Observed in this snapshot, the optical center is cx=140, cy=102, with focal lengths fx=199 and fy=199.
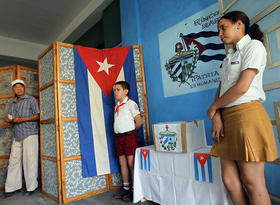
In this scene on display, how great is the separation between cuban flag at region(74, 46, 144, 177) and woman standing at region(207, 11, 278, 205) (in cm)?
163

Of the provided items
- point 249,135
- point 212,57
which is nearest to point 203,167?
point 249,135

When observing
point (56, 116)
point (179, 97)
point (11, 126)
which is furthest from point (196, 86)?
point (11, 126)

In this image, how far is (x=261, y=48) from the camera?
117 centimetres

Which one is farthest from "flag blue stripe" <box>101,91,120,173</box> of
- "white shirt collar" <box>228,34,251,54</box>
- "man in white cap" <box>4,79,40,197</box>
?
"white shirt collar" <box>228,34,251,54</box>

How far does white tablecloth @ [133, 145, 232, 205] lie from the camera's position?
158cm

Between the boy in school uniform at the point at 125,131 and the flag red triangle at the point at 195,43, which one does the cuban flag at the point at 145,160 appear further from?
the flag red triangle at the point at 195,43

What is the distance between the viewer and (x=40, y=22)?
5391 mm

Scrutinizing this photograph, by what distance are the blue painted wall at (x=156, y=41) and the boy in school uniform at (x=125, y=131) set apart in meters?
0.49

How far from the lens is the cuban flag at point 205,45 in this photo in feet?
7.01

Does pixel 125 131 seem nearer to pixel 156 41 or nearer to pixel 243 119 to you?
pixel 156 41

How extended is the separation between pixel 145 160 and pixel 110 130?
788 millimetres

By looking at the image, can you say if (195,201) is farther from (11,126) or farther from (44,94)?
(11,126)

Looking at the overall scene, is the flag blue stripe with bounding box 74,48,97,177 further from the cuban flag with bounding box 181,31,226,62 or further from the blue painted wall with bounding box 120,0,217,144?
the cuban flag with bounding box 181,31,226,62

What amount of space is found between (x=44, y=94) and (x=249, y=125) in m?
2.77
